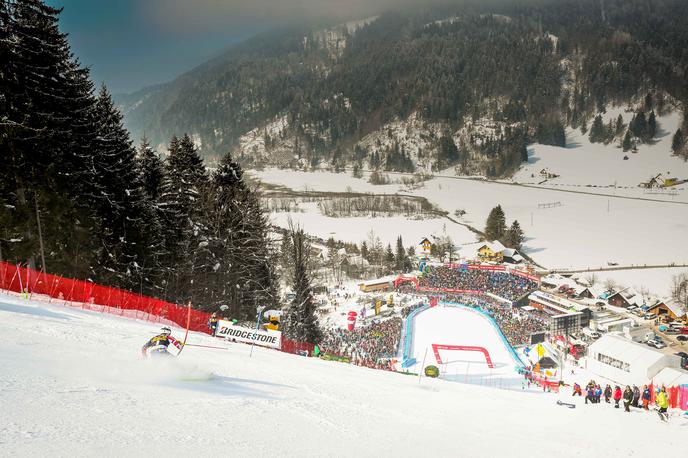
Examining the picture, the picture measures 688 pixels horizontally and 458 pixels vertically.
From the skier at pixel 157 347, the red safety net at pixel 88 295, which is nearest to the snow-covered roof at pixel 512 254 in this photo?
the red safety net at pixel 88 295

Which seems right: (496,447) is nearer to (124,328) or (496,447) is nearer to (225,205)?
(124,328)

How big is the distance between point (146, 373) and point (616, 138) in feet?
639

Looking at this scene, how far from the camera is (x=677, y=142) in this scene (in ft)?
477

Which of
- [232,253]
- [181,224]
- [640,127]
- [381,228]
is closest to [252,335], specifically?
[232,253]

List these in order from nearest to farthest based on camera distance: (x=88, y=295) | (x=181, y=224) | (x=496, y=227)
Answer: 1. (x=88, y=295)
2. (x=181, y=224)
3. (x=496, y=227)

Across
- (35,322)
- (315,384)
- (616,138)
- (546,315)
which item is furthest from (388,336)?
(616,138)

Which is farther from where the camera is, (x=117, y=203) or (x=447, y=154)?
(x=447, y=154)

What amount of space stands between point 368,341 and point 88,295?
27.7 m

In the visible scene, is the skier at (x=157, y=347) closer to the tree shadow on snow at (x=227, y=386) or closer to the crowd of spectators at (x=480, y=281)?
the tree shadow on snow at (x=227, y=386)

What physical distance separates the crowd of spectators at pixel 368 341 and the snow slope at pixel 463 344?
202cm

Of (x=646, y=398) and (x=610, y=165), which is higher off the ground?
(x=610, y=165)

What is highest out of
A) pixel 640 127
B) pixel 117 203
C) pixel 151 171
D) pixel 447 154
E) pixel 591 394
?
pixel 640 127

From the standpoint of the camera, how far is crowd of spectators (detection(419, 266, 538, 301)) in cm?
5809

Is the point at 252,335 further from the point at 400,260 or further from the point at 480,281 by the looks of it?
the point at 400,260
